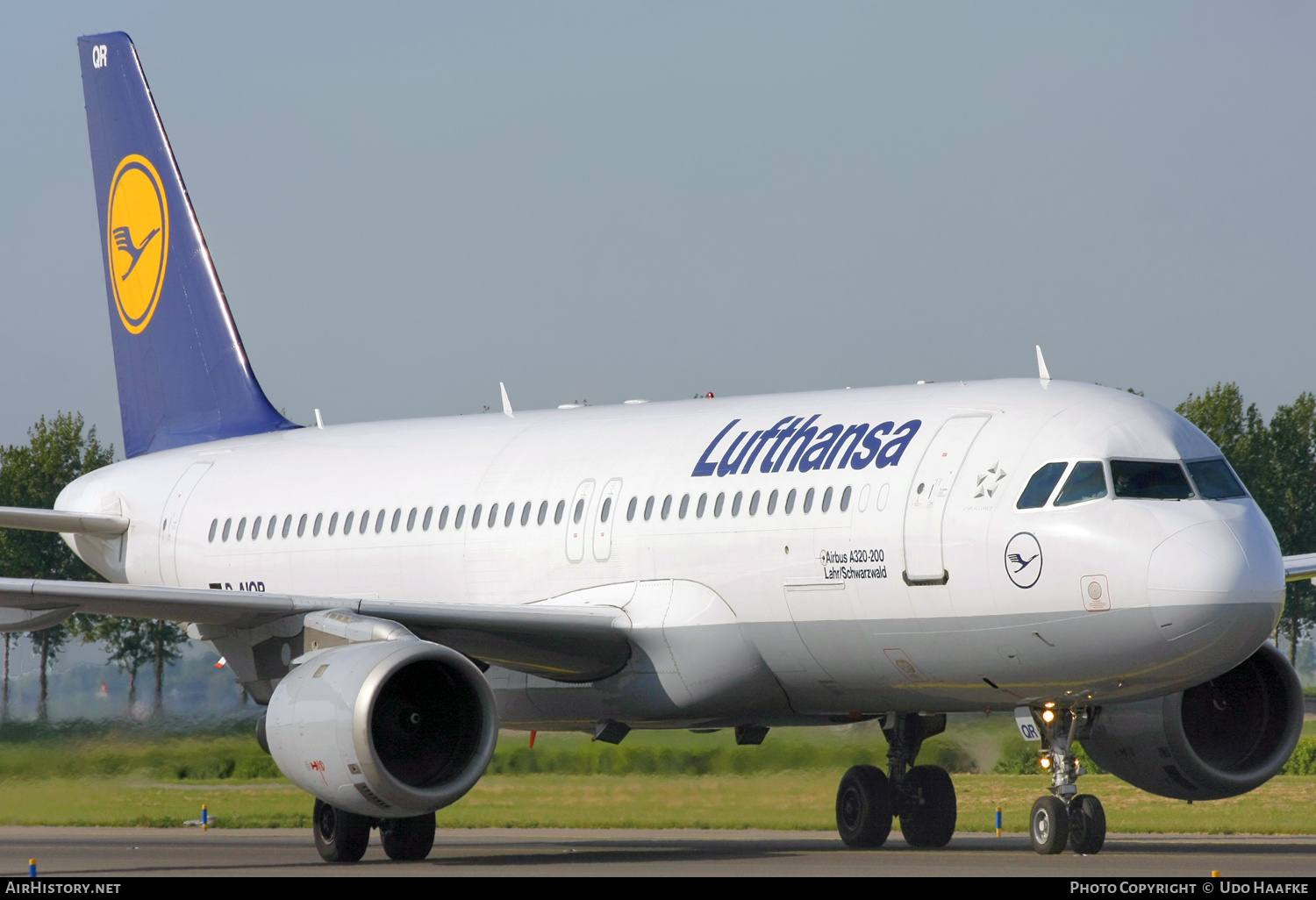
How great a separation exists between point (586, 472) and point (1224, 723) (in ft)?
21.7

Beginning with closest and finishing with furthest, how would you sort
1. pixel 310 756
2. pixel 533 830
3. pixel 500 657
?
pixel 310 756 < pixel 500 657 < pixel 533 830

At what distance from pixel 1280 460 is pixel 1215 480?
44.7 metres

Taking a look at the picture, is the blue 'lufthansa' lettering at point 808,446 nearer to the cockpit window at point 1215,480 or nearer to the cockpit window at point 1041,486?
the cockpit window at point 1041,486

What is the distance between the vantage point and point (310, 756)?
16.8 m

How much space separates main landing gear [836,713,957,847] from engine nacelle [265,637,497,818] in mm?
5021

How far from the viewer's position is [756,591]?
18.2 m

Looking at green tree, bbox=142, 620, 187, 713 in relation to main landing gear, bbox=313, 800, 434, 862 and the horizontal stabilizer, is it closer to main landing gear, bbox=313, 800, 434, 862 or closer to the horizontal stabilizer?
the horizontal stabilizer

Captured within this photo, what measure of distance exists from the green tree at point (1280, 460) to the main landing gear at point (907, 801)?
35612mm

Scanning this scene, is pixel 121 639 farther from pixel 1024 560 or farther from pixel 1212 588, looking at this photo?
pixel 1212 588

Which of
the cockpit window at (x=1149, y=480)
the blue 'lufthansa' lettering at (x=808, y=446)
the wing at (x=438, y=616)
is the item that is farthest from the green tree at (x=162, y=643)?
the cockpit window at (x=1149, y=480)

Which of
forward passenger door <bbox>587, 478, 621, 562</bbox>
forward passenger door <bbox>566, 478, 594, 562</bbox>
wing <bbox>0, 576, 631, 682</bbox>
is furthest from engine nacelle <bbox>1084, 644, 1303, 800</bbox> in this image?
forward passenger door <bbox>566, 478, 594, 562</bbox>

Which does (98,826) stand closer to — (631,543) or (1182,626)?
(631,543)

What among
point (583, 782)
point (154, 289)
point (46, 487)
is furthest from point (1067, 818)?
point (46, 487)

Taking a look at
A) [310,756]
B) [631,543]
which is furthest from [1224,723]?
[310,756]
